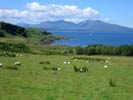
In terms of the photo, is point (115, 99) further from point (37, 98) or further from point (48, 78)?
point (48, 78)

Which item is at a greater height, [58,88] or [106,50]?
[106,50]

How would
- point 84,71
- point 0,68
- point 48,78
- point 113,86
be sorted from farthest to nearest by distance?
point 84,71 → point 0,68 → point 48,78 → point 113,86

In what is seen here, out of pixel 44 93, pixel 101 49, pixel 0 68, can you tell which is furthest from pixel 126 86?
pixel 101 49

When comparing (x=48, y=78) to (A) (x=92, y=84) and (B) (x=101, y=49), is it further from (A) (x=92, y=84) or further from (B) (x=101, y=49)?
(B) (x=101, y=49)

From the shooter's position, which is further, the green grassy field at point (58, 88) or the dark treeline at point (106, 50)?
the dark treeline at point (106, 50)

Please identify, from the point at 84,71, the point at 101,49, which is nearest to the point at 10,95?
the point at 84,71

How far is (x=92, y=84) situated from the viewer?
969 inches

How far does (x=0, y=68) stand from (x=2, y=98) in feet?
43.6

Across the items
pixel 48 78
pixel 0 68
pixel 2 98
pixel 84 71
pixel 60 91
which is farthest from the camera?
pixel 84 71

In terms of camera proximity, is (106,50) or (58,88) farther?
(106,50)

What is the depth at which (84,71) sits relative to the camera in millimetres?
33031

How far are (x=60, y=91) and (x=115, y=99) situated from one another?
3436 mm

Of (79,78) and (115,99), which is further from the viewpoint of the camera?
(79,78)

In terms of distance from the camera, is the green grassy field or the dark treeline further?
the dark treeline
